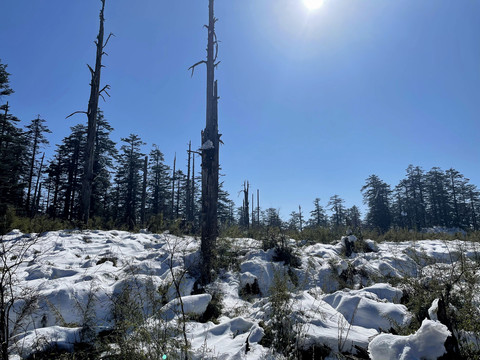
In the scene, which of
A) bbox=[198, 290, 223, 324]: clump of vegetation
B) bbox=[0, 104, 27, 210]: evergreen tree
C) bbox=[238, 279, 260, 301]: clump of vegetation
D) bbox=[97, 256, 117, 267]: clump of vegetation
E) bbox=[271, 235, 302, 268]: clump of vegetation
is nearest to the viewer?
bbox=[198, 290, 223, 324]: clump of vegetation

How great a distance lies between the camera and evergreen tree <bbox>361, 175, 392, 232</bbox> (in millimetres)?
33406

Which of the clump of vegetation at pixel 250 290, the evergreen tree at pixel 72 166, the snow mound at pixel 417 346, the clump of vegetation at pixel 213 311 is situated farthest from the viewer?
the evergreen tree at pixel 72 166

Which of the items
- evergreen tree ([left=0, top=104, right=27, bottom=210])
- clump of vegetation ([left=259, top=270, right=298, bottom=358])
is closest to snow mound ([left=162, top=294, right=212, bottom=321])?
clump of vegetation ([left=259, top=270, right=298, bottom=358])

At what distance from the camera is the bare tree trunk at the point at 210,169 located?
5.91m

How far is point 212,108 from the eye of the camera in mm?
7102

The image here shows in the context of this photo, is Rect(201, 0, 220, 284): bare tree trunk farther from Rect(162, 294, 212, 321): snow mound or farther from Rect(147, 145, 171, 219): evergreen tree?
Rect(147, 145, 171, 219): evergreen tree

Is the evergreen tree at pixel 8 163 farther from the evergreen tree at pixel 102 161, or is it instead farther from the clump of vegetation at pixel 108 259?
the clump of vegetation at pixel 108 259

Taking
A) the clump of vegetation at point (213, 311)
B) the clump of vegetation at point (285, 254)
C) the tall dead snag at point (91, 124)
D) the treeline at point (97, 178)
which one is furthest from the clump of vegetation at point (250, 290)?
the treeline at point (97, 178)

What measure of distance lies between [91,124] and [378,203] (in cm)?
3692

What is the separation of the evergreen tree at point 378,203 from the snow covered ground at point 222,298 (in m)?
30.5

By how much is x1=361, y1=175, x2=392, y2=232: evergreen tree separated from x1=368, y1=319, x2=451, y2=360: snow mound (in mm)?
35038

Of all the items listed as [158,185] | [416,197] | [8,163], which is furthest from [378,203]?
[8,163]

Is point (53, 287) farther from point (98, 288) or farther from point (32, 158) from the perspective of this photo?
point (32, 158)

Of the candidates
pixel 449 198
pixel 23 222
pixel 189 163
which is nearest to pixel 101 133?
pixel 189 163
